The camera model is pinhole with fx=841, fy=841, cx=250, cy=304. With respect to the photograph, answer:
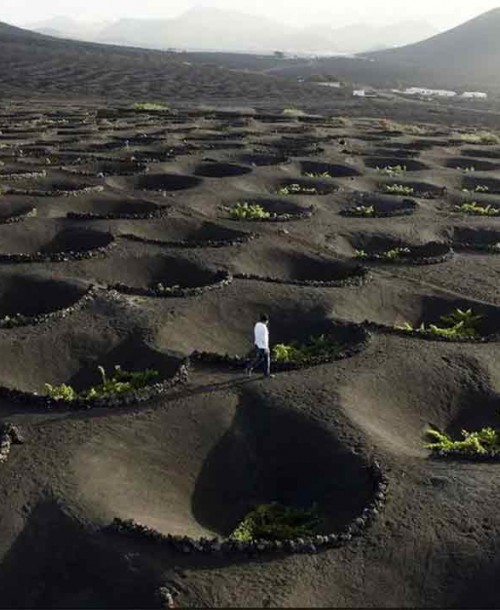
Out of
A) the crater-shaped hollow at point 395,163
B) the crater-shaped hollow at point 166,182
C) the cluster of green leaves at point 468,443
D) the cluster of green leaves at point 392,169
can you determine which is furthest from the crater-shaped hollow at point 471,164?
the cluster of green leaves at point 468,443

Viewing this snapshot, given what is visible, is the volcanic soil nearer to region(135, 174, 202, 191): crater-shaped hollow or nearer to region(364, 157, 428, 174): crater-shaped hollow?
region(135, 174, 202, 191): crater-shaped hollow

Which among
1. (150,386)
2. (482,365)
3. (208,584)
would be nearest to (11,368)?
(150,386)

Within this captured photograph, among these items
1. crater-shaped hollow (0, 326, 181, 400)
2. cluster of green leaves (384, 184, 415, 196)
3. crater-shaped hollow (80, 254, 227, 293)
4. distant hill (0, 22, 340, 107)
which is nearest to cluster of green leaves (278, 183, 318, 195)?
cluster of green leaves (384, 184, 415, 196)

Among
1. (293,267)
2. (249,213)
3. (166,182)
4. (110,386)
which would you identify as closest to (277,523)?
(110,386)

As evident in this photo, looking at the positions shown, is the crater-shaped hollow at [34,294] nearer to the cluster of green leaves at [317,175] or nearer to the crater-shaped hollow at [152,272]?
the crater-shaped hollow at [152,272]

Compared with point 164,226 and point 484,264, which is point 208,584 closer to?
point 484,264

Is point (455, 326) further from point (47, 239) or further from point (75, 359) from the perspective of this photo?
point (47, 239)
